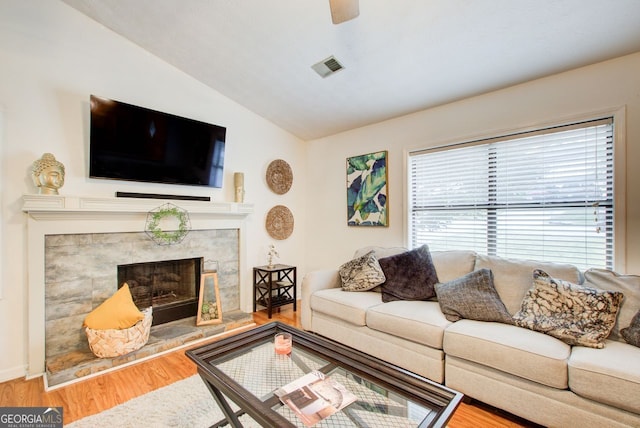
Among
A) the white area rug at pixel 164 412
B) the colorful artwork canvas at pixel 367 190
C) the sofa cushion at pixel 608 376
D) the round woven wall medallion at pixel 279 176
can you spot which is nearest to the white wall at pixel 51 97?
the round woven wall medallion at pixel 279 176

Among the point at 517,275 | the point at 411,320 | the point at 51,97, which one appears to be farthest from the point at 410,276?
the point at 51,97

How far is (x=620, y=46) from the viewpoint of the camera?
203cm

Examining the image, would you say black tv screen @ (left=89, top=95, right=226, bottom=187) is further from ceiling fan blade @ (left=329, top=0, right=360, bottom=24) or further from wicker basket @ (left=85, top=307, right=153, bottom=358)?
ceiling fan blade @ (left=329, top=0, right=360, bottom=24)

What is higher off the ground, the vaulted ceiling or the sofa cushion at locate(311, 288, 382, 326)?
the vaulted ceiling

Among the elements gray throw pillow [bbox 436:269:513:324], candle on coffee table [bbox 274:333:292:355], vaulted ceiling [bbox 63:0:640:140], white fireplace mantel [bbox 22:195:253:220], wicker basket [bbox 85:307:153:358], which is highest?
vaulted ceiling [bbox 63:0:640:140]

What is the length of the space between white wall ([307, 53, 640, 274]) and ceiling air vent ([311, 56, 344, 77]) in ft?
3.51

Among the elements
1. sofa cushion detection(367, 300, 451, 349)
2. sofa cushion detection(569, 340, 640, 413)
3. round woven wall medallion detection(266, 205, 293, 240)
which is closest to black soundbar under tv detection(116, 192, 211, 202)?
round woven wall medallion detection(266, 205, 293, 240)

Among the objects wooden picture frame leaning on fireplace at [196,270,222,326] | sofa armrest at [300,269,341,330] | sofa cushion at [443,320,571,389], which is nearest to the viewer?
sofa cushion at [443,320,571,389]

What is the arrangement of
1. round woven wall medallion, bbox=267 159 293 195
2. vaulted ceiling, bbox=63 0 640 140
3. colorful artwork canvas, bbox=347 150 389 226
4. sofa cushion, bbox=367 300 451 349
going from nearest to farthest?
vaulted ceiling, bbox=63 0 640 140, sofa cushion, bbox=367 300 451 349, colorful artwork canvas, bbox=347 150 389 226, round woven wall medallion, bbox=267 159 293 195

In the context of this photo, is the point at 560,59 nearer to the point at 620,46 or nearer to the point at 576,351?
the point at 620,46

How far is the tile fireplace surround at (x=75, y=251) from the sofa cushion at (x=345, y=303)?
4.93ft

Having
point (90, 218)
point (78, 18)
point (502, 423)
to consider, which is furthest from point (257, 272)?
point (78, 18)

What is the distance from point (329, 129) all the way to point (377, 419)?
3.37 meters

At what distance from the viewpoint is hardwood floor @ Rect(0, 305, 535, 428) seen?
179cm
